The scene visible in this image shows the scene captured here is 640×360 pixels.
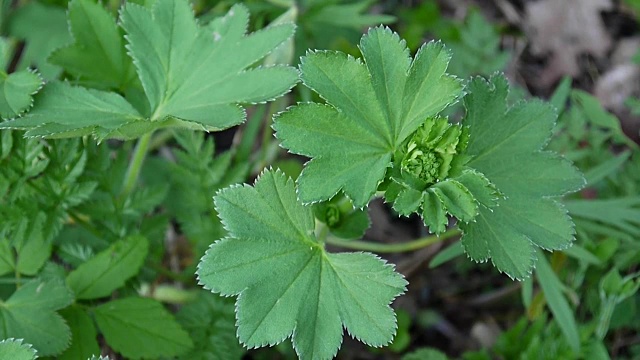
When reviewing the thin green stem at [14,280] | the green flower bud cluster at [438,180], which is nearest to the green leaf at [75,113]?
the thin green stem at [14,280]

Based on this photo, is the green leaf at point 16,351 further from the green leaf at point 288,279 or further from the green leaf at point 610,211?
the green leaf at point 610,211

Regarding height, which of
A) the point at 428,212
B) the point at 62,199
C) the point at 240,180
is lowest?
the point at 240,180

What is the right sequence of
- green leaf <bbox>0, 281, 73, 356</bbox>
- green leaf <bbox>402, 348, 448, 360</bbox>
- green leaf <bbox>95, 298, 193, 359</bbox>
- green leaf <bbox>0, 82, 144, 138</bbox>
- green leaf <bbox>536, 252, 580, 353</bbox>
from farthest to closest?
green leaf <bbox>402, 348, 448, 360</bbox>, green leaf <bbox>536, 252, 580, 353</bbox>, green leaf <bbox>95, 298, 193, 359</bbox>, green leaf <bbox>0, 281, 73, 356</bbox>, green leaf <bbox>0, 82, 144, 138</bbox>

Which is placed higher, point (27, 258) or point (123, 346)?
point (27, 258)

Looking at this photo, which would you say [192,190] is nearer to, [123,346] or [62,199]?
[62,199]

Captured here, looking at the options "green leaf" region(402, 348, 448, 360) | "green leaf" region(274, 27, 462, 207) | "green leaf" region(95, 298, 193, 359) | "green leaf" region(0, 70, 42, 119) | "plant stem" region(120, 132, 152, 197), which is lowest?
"green leaf" region(402, 348, 448, 360)

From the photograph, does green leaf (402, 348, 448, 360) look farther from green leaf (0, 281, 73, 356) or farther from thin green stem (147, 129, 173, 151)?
thin green stem (147, 129, 173, 151)

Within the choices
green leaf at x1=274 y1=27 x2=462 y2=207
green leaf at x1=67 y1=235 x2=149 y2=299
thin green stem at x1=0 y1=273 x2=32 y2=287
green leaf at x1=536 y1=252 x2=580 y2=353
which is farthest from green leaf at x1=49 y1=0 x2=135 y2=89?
green leaf at x1=536 y1=252 x2=580 y2=353

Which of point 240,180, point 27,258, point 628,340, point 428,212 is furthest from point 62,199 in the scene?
point 628,340
